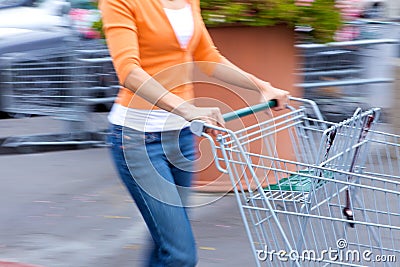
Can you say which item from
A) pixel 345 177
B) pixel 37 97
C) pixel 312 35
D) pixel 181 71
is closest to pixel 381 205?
pixel 312 35

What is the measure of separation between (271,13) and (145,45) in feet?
8.14

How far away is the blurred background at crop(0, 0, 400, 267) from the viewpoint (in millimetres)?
5496

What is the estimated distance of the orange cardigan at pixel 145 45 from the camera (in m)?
3.32

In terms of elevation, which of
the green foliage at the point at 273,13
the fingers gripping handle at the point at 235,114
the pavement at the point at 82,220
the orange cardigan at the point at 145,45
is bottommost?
the pavement at the point at 82,220

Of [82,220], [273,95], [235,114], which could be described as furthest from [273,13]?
[235,114]

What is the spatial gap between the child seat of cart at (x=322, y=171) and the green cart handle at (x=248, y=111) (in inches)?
11.3

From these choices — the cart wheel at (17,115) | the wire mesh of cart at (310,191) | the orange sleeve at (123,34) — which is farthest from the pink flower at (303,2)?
the cart wheel at (17,115)

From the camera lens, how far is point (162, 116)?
350 cm

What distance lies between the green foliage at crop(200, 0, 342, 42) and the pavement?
49.8 inches

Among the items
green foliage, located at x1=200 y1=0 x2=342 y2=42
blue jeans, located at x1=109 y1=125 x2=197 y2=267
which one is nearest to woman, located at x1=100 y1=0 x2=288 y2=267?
blue jeans, located at x1=109 y1=125 x2=197 y2=267

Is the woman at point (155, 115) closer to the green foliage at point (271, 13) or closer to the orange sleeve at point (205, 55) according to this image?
the orange sleeve at point (205, 55)

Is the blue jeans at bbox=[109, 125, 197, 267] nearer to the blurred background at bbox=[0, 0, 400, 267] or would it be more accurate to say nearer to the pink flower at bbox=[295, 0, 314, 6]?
the blurred background at bbox=[0, 0, 400, 267]

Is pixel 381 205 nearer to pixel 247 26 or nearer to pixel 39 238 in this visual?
pixel 247 26

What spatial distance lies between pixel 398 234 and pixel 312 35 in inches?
64.2
